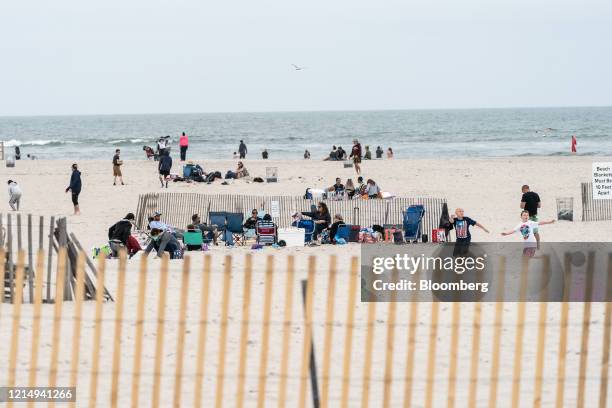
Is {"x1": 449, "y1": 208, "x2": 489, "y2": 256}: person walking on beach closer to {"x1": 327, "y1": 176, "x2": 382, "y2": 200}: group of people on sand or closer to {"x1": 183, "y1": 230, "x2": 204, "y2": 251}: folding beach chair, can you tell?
{"x1": 183, "y1": 230, "x2": 204, "y2": 251}: folding beach chair

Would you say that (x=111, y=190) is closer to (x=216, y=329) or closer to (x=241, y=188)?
(x=241, y=188)

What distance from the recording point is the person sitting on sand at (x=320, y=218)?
20.4m

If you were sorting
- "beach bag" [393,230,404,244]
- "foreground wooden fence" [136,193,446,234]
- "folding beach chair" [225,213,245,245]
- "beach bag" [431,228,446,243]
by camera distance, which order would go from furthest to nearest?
"foreground wooden fence" [136,193,446,234], "folding beach chair" [225,213,245,245], "beach bag" [393,230,404,244], "beach bag" [431,228,446,243]

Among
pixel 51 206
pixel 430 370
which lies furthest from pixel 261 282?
pixel 51 206

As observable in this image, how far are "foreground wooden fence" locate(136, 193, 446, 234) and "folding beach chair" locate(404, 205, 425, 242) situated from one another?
6.37 feet

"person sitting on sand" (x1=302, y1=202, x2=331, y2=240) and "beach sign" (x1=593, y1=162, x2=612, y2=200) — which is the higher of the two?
"beach sign" (x1=593, y1=162, x2=612, y2=200)

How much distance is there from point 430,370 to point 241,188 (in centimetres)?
2659

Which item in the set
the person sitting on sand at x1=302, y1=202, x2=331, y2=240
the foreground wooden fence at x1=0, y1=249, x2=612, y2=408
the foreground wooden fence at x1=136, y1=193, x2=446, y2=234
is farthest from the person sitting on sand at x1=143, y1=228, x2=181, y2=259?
the foreground wooden fence at x1=136, y1=193, x2=446, y2=234

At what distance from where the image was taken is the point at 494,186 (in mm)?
33781

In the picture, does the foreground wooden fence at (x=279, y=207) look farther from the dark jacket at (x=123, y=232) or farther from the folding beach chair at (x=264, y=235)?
the dark jacket at (x=123, y=232)

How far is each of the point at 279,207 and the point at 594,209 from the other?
298 inches

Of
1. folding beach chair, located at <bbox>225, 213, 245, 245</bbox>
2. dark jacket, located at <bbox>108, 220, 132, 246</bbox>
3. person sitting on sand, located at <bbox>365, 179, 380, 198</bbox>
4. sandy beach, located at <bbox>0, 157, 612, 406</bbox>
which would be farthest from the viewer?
person sitting on sand, located at <bbox>365, 179, 380, 198</bbox>

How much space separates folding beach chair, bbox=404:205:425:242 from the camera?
20.0 metres

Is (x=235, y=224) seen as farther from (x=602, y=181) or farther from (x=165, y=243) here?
(x=602, y=181)
